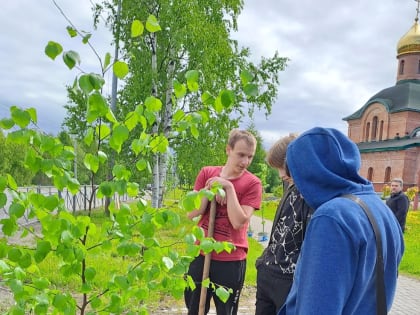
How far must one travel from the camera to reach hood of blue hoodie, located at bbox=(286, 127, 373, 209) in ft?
3.83

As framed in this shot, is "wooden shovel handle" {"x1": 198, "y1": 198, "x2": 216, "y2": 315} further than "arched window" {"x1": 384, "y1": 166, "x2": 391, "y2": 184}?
No

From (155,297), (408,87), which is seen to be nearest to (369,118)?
(408,87)

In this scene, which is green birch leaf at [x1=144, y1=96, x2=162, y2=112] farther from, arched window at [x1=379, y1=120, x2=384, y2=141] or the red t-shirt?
arched window at [x1=379, y1=120, x2=384, y2=141]

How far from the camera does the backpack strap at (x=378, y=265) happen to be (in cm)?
111

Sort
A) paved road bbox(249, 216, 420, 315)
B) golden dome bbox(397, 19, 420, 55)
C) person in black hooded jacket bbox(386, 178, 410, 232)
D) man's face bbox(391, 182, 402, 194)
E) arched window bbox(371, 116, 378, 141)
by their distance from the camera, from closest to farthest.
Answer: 1. paved road bbox(249, 216, 420, 315)
2. person in black hooded jacket bbox(386, 178, 410, 232)
3. man's face bbox(391, 182, 402, 194)
4. golden dome bbox(397, 19, 420, 55)
5. arched window bbox(371, 116, 378, 141)

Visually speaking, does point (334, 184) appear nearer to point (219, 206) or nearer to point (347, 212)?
point (347, 212)

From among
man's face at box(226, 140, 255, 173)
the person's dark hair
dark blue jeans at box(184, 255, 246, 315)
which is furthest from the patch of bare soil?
the person's dark hair

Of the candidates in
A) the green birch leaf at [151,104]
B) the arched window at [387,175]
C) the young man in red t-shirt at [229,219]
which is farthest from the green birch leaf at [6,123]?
the arched window at [387,175]

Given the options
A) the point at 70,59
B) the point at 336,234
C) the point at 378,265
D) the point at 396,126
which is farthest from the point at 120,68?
the point at 396,126

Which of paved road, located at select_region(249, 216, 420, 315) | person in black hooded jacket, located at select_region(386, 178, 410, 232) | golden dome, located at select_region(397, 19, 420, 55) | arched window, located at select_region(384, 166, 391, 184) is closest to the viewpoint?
paved road, located at select_region(249, 216, 420, 315)

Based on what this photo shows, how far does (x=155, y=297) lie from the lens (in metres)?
4.66

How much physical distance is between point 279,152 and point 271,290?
0.83 meters

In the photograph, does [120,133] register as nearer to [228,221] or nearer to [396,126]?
[228,221]

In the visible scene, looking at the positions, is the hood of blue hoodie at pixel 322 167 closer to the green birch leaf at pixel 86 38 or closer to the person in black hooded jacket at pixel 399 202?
the green birch leaf at pixel 86 38
